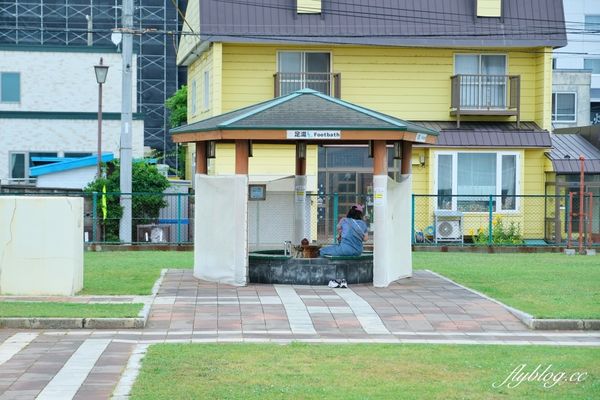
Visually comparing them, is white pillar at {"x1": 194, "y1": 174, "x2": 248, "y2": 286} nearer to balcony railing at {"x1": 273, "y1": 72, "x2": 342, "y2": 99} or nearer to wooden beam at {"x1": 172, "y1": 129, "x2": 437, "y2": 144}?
wooden beam at {"x1": 172, "y1": 129, "x2": 437, "y2": 144}

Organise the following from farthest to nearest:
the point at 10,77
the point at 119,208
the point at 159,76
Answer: the point at 159,76 < the point at 10,77 < the point at 119,208

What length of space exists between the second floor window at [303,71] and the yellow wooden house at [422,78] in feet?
0.11

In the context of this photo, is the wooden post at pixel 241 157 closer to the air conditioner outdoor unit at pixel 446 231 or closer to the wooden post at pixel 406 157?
the wooden post at pixel 406 157

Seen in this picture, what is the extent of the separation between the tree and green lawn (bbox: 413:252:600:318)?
312 inches

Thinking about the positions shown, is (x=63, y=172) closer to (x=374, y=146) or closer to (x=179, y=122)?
(x=179, y=122)

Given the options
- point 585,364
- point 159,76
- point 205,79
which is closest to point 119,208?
point 205,79

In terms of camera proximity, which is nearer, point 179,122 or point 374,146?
point 374,146

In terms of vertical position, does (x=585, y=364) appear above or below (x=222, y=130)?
below

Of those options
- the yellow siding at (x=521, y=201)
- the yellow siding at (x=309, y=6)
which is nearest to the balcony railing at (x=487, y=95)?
the yellow siding at (x=521, y=201)

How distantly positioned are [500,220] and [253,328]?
20.7 metres

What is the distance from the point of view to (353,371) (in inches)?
472

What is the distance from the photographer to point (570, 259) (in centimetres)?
2892

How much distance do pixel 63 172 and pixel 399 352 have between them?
102ft

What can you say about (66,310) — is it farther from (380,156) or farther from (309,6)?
(309,6)
